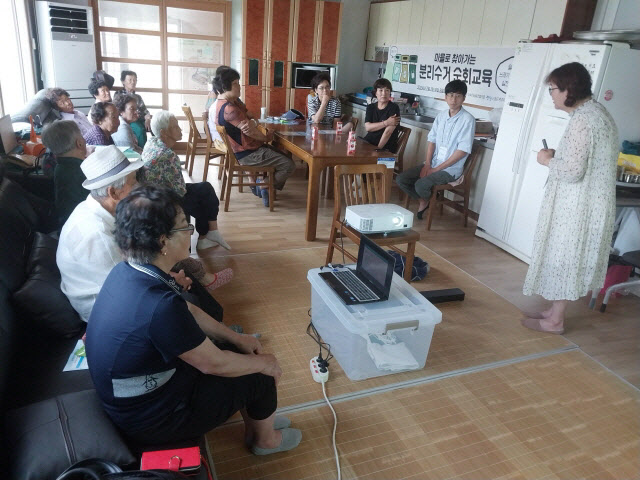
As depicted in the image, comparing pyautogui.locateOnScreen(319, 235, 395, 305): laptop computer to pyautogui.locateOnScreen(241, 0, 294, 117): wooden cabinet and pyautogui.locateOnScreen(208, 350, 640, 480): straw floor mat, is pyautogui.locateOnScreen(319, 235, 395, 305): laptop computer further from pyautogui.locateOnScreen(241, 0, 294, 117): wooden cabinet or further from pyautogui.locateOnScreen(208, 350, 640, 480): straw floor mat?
pyautogui.locateOnScreen(241, 0, 294, 117): wooden cabinet

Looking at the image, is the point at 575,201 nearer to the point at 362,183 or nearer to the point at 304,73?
the point at 362,183

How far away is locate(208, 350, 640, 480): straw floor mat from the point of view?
172cm

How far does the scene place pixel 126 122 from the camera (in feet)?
12.7

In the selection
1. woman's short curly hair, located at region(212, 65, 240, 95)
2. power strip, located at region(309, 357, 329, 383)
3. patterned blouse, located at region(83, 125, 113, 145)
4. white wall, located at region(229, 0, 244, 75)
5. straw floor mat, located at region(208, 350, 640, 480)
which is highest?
white wall, located at region(229, 0, 244, 75)

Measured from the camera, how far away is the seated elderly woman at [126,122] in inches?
145

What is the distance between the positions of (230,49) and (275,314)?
535 centimetres

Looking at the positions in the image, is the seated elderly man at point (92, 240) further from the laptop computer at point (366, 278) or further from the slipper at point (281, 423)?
the laptop computer at point (366, 278)

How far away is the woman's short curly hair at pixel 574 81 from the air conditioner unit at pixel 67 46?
5274mm

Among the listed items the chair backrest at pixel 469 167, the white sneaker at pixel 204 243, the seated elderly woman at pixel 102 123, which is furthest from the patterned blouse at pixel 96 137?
the chair backrest at pixel 469 167

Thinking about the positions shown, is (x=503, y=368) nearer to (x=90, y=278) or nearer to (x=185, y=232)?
(x=185, y=232)

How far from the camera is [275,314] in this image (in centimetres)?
268

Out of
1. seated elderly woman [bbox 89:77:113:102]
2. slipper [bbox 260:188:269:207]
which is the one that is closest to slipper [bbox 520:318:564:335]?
slipper [bbox 260:188:269:207]

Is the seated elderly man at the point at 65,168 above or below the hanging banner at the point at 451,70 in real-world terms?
below

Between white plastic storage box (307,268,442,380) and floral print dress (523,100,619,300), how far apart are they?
872 mm
